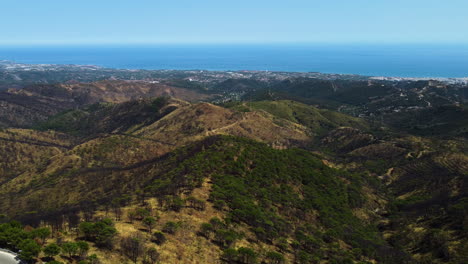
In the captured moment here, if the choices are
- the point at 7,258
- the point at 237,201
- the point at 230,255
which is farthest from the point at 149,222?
the point at 237,201

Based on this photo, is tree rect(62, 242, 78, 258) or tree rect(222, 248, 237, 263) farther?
tree rect(222, 248, 237, 263)

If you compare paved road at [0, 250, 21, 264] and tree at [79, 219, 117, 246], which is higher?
paved road at [0, 250, 21, 264]

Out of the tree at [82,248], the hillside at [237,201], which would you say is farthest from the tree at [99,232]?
the tree at [82,248]

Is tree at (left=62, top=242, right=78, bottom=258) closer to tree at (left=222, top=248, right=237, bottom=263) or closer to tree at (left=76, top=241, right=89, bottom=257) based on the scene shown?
→ tree at (left=76, top=241, right=89, bottom=257)

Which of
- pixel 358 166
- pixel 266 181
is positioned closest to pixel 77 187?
pixel 266 181

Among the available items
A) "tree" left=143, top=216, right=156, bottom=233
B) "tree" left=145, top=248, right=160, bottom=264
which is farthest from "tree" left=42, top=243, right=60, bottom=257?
"tree" left=143, top=216, right=156, bottom=233

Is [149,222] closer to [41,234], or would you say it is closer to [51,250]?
[41,234]
